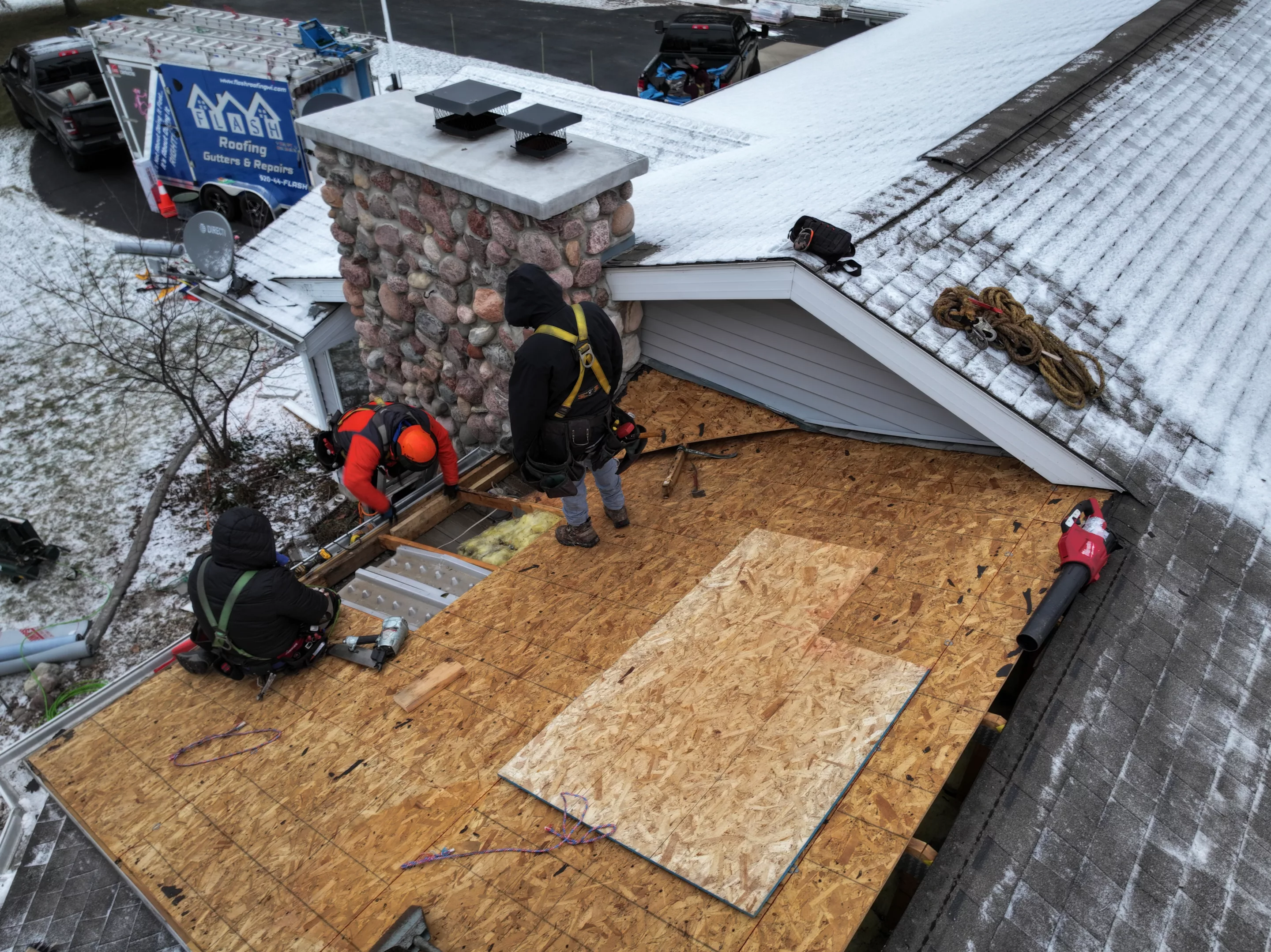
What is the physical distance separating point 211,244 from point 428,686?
683 cm

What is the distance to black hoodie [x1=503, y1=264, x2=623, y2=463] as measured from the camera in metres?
4.68

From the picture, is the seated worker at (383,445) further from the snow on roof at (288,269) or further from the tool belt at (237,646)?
the snow on roof at (288,269)

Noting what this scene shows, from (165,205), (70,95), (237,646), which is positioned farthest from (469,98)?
(70,95)

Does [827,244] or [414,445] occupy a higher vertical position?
[827,244]

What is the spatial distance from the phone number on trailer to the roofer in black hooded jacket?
1115 cm

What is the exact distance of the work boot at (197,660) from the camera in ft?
15.9

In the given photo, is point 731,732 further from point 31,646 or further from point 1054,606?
point 31,646

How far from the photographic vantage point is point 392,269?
270 inches

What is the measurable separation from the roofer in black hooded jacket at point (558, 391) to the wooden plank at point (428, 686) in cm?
126

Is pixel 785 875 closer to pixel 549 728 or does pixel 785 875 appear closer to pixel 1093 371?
pixel 549 728

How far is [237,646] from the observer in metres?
4.56

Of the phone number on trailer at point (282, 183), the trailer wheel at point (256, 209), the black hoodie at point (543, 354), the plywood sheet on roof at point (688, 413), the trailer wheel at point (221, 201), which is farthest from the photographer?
the trailer wheel at point (221, 201)

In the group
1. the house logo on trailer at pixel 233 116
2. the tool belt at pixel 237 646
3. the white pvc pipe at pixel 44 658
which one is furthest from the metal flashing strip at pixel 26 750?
the house logo on trailer at pixel 233 116

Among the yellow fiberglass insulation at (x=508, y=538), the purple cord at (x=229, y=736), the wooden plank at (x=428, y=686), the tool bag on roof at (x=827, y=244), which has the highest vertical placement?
the tool bag on roof at (x=827, y=244)
